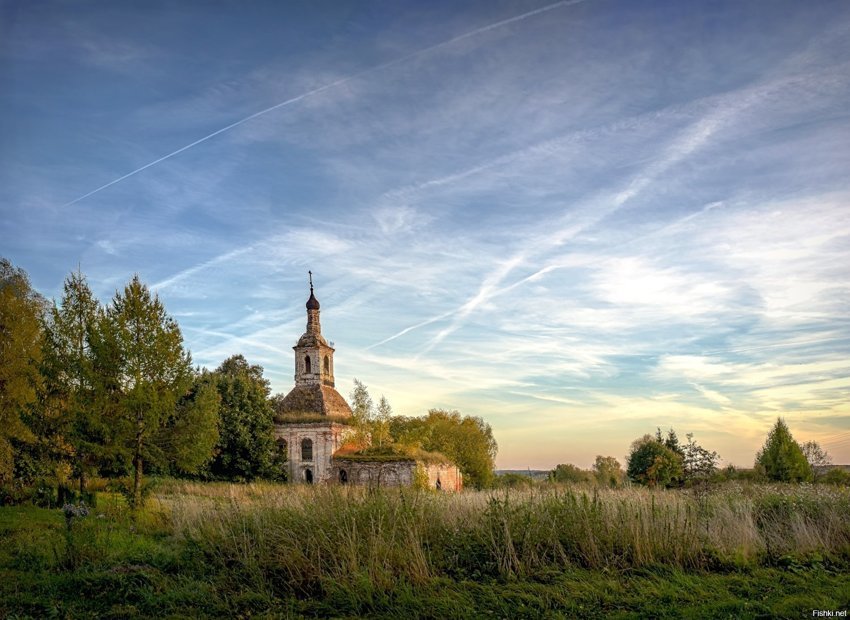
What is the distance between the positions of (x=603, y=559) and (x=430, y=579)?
2717 mm

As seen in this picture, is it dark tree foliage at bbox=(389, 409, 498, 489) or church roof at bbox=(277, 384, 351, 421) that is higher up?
church roof at bbox=(277, 384, 351, 421)

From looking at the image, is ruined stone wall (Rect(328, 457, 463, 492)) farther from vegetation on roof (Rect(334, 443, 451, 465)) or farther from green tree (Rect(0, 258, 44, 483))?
green tree (Rect(0, 258, 44, 483))

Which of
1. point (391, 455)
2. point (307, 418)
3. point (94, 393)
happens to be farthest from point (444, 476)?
point (94, 393)

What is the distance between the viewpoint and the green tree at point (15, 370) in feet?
69.9

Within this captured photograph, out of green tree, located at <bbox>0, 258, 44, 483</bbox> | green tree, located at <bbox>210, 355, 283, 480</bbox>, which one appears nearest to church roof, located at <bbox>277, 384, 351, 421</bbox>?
green tree, located at <bbox>210, 355, 283, 480</bbox>

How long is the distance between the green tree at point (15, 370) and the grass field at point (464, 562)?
34.7ft

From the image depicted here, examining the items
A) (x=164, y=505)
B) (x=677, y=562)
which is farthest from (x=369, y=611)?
(x=164, y=505)

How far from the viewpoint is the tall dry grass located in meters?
9.51

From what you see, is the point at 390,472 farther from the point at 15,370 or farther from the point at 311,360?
the point at 15,370

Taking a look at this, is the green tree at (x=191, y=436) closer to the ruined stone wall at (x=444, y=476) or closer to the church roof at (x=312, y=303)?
the ruined stone wall at (x=444, y=476)

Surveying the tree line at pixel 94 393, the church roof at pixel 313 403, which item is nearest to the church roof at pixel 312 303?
the church roof at pixel 313 403

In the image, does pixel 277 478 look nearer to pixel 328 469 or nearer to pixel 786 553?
pixel 328 469

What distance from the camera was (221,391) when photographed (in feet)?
139

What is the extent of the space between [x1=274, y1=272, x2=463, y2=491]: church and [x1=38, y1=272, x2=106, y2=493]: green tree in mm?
17557
